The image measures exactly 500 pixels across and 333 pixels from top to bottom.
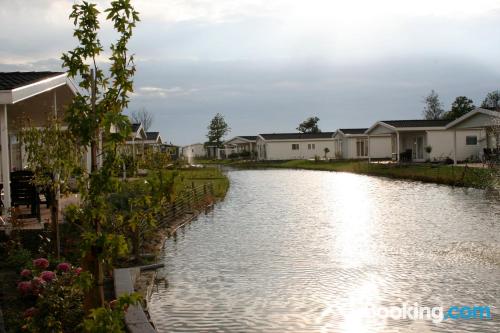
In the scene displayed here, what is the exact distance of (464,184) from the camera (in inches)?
1075

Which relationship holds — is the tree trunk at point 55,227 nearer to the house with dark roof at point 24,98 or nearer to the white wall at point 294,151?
the house with dark roof at point 24,98

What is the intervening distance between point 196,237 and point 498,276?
667 centimetres

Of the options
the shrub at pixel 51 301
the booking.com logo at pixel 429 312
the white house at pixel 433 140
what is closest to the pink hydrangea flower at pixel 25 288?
the shrub at pixel 51 301

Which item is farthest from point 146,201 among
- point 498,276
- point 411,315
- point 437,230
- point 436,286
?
point 437,230

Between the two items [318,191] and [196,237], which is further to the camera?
[318,191]

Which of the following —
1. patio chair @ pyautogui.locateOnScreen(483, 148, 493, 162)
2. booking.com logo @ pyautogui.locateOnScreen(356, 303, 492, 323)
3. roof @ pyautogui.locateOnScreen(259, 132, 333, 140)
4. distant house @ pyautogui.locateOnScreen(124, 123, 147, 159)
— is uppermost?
roof @ pyautogui.locateOnScreen(259, 132, 333, 140)

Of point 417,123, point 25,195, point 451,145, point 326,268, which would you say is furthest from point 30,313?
point 417,123

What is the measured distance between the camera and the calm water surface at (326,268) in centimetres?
734

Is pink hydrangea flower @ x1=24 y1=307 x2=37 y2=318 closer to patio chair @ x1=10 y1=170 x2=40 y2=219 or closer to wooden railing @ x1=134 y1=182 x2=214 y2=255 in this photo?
wooden railing @ x1=134 y1=182 x2=214 y2=255

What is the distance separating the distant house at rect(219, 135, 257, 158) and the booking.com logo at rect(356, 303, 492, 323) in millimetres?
75746

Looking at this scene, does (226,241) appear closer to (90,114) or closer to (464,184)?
(90,114)

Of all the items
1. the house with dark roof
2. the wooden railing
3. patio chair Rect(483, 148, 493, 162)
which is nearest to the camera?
the house with dark roof

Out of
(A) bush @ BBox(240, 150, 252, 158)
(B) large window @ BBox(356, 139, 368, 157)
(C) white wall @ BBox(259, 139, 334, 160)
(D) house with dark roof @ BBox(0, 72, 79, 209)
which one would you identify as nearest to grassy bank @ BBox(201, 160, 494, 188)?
(B) large window @ BBox(356, 139, 368, 157)

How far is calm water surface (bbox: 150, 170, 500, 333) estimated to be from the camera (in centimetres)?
734
